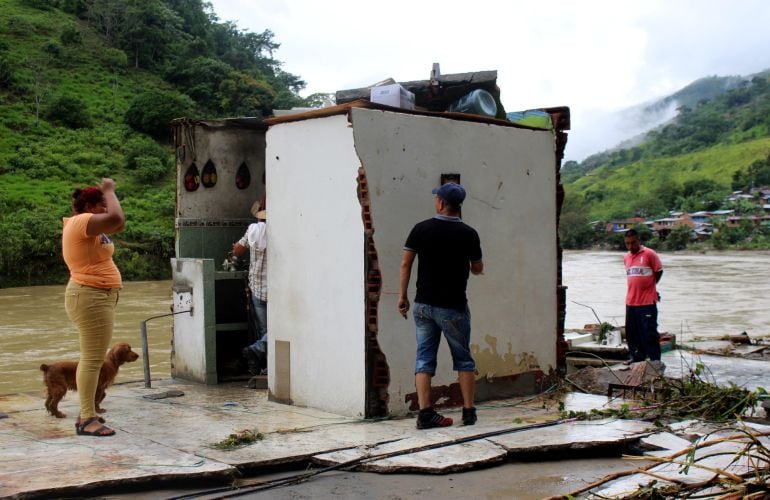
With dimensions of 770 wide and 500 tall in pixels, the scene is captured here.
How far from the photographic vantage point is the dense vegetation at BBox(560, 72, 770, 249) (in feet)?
254

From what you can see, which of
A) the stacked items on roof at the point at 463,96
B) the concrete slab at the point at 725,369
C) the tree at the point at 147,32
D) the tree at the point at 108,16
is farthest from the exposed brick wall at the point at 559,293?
the tree at the point at 108,16

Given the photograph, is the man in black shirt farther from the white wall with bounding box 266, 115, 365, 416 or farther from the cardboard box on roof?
the cardboard box on roof

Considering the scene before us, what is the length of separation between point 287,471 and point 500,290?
265 centimetres

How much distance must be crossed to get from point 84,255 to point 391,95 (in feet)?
9.18

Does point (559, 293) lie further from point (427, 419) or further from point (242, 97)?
point (242, 97)

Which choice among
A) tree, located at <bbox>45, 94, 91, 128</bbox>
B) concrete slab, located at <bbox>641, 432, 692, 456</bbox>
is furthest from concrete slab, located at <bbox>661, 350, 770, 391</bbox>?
tree, located at <bbox>45, 94, 91, 128</bbox>

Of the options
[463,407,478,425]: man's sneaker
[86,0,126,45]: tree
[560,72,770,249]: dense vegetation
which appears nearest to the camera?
[463,407,478,425]: man's sneaker

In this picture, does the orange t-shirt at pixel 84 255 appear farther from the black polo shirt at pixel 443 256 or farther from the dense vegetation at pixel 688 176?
the dense vegetation at pixel 688 176

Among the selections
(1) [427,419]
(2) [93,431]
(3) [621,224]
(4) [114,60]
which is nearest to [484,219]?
(1) [427,419]

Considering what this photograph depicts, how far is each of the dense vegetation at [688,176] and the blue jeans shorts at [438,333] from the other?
6363 cm

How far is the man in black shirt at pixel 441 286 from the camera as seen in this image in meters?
5.52

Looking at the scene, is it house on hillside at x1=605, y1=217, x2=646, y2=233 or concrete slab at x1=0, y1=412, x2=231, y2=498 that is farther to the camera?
house on hillside at x1=605, y1=217, x2=646, y2=233

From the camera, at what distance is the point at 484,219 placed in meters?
6.65

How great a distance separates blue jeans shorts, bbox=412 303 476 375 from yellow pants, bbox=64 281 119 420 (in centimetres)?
201
